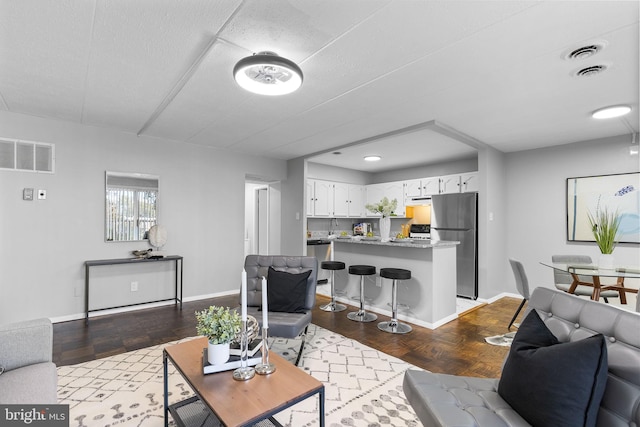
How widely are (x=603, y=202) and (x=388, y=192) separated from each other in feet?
11.7

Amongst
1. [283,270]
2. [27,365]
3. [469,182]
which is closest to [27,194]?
[27,365]

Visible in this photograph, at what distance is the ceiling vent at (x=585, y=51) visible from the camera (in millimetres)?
2100

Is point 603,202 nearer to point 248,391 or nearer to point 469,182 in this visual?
point 469,182

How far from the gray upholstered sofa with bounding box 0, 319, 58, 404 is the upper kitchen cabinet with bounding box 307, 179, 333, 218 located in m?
4.75

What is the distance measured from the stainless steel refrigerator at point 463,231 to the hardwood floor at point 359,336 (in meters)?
0.66

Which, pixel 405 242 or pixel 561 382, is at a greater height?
pixel 405 242

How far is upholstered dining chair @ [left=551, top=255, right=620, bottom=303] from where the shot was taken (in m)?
3.45

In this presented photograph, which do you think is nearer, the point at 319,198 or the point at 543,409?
the point at 543,409

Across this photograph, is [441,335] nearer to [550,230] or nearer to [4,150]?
[550,230]

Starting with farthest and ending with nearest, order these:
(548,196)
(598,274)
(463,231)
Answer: (463,231), (548,196), (598,274)

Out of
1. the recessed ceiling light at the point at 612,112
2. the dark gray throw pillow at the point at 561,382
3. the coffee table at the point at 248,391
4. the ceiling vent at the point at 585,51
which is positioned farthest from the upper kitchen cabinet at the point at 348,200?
the dark gray throw pillow at the point at 561,382

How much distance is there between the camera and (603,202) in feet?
14.1

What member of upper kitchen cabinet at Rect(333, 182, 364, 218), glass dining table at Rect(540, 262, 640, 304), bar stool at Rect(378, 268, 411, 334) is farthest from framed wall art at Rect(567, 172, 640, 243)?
upper kitchen cabinet at Rect(333, 182, 364, 218)

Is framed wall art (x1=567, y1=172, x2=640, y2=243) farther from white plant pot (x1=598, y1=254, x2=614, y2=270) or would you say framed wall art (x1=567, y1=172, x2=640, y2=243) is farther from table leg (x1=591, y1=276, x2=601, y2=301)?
table leg (x1=591, y1=276, x2=601, y2=301)
